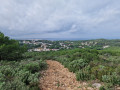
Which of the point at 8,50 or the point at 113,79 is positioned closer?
the point at 113,79

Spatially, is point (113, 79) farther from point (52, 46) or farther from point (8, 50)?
point (52, 46)

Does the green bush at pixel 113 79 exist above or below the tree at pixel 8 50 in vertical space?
below

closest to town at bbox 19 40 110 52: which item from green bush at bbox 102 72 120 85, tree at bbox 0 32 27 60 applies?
tree at bbox 0 32 27 60

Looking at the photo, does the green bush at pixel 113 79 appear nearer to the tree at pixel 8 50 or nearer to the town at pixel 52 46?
the tree at pixel 8 50

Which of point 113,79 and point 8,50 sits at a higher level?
point 8,50

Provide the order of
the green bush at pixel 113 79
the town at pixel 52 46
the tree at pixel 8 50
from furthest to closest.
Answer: the town at pixel 52 46, the tree at pixel 8 50, the green bush at pixel 113 79

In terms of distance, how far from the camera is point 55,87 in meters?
3.56

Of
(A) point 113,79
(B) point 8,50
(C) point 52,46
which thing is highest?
(B) point 8,50

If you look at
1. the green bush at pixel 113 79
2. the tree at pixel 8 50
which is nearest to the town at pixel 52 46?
the tree at pixel 8 50

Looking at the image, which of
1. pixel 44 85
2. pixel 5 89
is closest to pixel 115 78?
pixel 44 85

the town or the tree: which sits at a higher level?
the tree

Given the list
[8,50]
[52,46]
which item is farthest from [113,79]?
[52,46]

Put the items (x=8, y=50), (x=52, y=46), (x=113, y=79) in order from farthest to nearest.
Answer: (x=52, y=46) < (x=8, y=50) < (x=113, y=79)

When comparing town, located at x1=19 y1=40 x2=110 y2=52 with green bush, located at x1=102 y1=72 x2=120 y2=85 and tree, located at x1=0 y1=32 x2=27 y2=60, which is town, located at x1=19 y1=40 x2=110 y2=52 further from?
green bush, located at x1=102 y1=72 x2=120 y2=85
